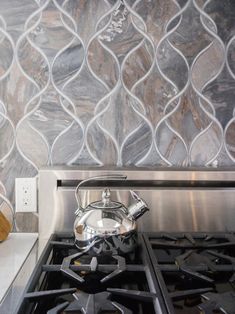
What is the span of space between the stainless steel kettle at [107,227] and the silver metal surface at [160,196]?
5.1 inches

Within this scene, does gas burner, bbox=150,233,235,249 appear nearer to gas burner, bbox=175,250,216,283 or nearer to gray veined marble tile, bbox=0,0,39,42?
gas burner, bbox=175,250,216,283

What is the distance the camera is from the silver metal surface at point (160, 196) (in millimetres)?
1097

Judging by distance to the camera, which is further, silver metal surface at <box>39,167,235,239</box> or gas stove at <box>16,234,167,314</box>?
silver metal surface at <box>39,167,235,239</box>

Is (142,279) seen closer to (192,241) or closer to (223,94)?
(192,241)

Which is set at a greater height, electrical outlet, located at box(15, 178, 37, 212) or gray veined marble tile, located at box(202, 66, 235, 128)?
gray veined marble tile, located at box(202, 66, 235, 128)

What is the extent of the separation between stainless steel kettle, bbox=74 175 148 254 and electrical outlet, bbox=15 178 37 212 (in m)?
0.23

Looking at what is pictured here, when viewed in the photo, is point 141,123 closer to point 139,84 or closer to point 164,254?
point 139,84

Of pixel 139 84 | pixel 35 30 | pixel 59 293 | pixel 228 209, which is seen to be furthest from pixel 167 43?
pixel 59 293

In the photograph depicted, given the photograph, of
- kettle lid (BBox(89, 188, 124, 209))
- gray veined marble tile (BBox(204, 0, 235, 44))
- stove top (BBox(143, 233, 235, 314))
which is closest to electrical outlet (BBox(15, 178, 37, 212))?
kettle lid (BBox(89, 188, 124, 209))

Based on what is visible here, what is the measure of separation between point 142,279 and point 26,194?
1.61 ft

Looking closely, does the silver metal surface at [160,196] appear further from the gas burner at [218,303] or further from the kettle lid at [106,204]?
the gas burner at [218,303]

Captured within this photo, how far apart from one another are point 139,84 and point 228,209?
1.58ft

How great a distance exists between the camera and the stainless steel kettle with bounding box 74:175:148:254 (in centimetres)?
91

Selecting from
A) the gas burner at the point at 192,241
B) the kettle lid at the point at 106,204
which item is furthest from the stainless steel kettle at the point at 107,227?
the gas burner at the point at 192,241
